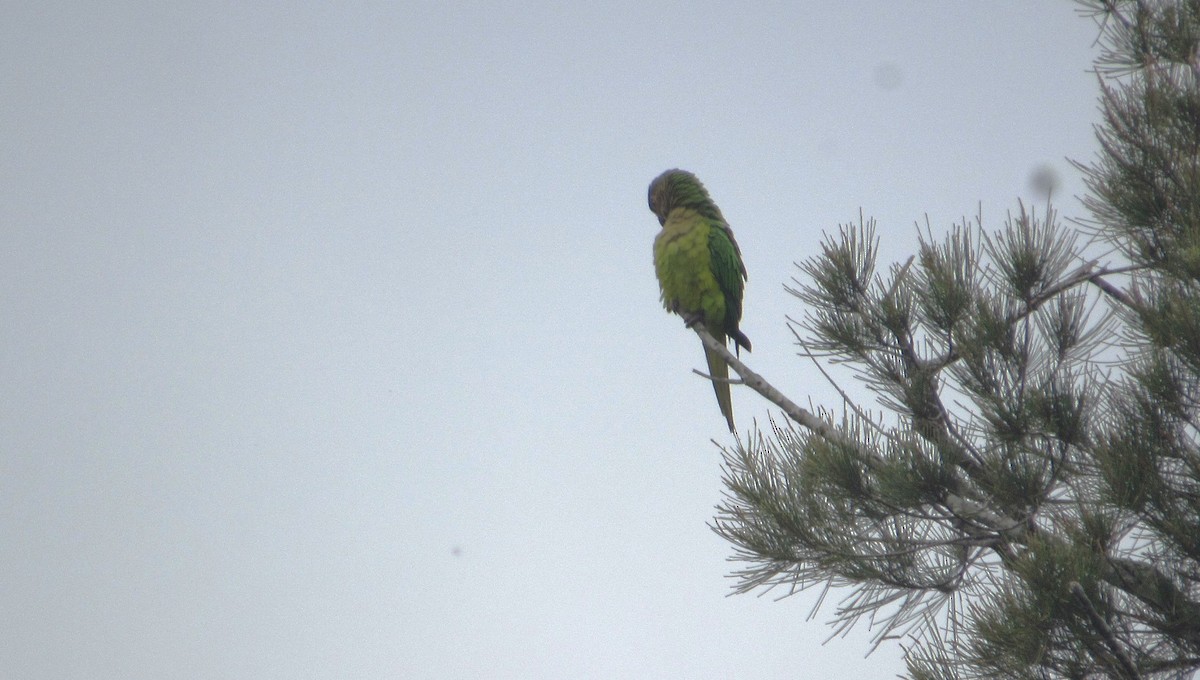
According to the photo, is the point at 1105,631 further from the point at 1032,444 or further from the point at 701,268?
the point at 701,268

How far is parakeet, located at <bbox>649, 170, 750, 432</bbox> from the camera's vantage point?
4.56m

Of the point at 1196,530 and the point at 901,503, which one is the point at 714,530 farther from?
the point at 1196,530

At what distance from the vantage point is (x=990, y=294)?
2.43 metres

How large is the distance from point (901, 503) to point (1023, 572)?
543 millimetres

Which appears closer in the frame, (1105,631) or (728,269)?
(1105,631)

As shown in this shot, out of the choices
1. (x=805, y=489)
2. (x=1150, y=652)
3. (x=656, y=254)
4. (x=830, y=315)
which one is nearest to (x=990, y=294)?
(x=830, y=315)

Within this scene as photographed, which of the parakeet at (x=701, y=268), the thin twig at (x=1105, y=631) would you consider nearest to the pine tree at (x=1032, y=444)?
the thin twig at (x=1105, y=631)

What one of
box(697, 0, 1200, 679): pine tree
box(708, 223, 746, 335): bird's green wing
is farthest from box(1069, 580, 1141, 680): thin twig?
box(708, 223, 746, 335): bird's green wing

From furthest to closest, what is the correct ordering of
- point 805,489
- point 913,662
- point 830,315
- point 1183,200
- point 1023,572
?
point 830,315
point 805,489
point 1183,200
point 913,662
point 1023,572

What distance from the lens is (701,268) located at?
179 inches

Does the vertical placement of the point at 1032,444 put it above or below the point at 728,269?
below

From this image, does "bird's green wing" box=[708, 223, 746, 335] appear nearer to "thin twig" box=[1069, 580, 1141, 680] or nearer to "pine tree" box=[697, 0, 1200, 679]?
"pine tree" box=[697, 0, 1200, 679]

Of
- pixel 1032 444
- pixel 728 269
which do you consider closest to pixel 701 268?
pixel 728 269

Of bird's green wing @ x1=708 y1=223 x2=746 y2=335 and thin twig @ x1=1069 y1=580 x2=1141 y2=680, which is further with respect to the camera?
bird's green wing @ x1=708 y1=223 x2=746 y2=335
